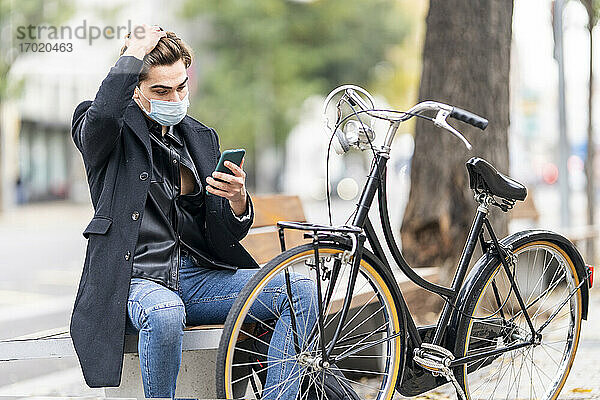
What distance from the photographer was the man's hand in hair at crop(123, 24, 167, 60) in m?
2.74

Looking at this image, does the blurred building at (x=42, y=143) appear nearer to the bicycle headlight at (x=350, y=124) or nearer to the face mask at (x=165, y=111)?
the face mask at (x=165, y=111)

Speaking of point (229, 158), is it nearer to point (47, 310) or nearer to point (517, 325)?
point (517, 325)

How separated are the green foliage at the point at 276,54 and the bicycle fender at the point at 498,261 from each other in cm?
2535

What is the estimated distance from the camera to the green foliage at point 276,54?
2889cm

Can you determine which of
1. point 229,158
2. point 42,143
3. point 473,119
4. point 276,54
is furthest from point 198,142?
point 276,54

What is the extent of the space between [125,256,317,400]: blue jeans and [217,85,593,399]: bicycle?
0.09 ft

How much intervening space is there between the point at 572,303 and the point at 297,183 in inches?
1340

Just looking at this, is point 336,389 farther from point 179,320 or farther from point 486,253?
point 486,253

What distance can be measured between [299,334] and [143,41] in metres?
1.07

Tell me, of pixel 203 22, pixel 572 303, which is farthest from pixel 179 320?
pixel 203 22

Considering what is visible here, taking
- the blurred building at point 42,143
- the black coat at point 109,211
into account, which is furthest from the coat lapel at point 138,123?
the blurred building at point 42,143

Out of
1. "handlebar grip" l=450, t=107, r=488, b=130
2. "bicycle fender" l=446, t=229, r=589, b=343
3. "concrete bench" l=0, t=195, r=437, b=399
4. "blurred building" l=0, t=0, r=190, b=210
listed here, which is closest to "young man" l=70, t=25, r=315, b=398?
"concrete bench" l=0, t=195, r=437, b=399

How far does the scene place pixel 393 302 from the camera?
293cm

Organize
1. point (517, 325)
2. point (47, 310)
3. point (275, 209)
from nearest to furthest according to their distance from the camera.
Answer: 1. point (517, 325)
2. point (275, 209)
3. point (47, 310)
